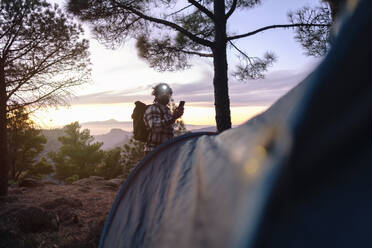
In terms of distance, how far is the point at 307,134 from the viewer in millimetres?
583

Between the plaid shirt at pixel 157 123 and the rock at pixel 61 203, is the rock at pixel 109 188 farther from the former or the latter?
the plaid shirt at pixel 157 123

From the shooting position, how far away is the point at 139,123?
425 cm

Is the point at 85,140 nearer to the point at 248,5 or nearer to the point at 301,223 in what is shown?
the point at 248,5

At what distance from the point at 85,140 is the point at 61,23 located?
27462 mm

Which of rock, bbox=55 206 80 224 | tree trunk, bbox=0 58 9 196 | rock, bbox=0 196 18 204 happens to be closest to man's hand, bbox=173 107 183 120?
rock, bbox=55 206 80 224

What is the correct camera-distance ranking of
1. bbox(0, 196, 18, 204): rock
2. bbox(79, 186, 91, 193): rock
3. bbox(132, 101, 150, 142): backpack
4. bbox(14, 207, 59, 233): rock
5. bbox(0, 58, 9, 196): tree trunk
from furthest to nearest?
bbox(79, 186, 91, 193): rock < bbox(0, 58, 9, 196): tree trunk < bbox(0, 196, 18, 204): rock < bbox(14, 207, 59, 233): rock < bbox(132, 101, 150, 142): backpack

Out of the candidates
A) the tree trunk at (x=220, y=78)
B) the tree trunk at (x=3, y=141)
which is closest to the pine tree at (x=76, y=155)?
the tree trunk at (x=3, y=141)

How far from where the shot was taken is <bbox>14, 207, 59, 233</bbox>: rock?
4.80 m

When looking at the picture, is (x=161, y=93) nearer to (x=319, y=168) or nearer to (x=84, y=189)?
(x=319, y=168)

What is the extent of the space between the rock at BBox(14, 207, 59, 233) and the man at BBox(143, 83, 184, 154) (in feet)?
7.84

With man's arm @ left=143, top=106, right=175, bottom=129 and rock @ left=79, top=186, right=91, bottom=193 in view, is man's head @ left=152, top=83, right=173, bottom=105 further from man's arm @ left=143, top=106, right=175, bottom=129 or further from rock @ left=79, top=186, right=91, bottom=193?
rock @ left=79, top=186, right=91, bottom=193

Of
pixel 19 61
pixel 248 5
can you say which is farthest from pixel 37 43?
pixel 248 5

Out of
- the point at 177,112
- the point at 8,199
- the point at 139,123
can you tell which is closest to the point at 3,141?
the point at 8,199

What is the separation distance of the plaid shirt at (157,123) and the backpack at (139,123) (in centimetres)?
19
